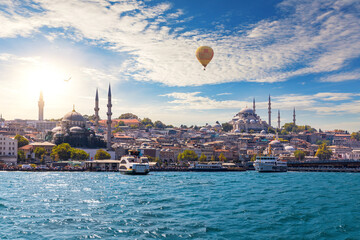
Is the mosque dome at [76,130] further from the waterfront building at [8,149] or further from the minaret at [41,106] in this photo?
the minaret at [41,106]

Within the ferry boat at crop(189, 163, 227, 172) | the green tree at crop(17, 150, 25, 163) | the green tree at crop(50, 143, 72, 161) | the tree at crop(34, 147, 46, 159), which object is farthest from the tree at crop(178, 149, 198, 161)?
the green tree at crop(17, 150, 25, 163)

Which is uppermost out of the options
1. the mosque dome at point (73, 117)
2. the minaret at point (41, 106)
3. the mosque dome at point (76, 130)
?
the minaret at point (41, 106)

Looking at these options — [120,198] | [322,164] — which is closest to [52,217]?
[120,198]

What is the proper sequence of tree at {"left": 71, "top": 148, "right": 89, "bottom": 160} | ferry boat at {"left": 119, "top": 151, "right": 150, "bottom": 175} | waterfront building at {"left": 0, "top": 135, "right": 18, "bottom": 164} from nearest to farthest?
ferry boat at {"left": 119, "top": 151, "right": 150, "bottom": 175}
waterfront building at {"left": 0, "top": 135, "right": 18, "bottom": 164}
tree at {"left": 71, "top": 148, "right": 89, "bottom": 160}

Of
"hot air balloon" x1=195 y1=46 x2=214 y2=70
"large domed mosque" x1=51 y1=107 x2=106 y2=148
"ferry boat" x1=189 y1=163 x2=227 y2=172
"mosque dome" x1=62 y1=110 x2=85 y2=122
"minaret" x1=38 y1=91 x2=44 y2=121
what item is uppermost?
"minaret" x1=38 y1=91 x2=44 y2=121

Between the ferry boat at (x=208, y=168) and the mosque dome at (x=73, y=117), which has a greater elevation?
the mosque dome at (x=73, y=117)

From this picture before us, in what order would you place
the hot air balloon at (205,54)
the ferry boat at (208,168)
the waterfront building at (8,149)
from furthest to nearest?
the ferry boat at (208,168), the waterfront building at (8,149), the hot air balloon at (205,54)

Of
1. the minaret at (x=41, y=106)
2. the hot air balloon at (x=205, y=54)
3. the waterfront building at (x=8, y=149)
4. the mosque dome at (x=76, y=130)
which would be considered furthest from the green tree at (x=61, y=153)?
the minaret at (x=41, y=106)

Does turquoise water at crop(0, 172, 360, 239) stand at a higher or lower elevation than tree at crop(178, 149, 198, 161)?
lower

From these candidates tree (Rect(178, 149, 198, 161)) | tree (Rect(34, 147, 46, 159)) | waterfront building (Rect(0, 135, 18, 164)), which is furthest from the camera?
tree (Rect(178, 149, 198, 161))

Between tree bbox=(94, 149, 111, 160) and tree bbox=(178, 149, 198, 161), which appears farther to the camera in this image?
tree bbox=(178, 149, 198, 161)

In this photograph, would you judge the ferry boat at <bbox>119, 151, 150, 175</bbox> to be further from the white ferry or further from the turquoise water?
the turquoise water
